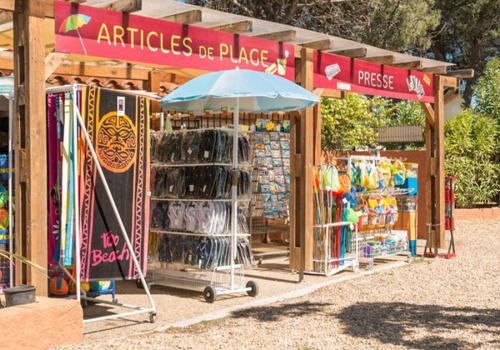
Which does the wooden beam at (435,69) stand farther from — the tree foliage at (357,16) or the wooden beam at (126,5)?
the tree foliage at (357,16)

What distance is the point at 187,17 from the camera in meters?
7.63

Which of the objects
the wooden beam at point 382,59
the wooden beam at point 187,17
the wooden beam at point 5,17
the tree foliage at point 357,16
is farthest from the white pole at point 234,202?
the tree foliage at point 357,16

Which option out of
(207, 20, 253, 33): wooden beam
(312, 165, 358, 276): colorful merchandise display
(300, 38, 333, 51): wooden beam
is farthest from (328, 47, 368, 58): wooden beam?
(207, 20, 253, 33): wooden beam

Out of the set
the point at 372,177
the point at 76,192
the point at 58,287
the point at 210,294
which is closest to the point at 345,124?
the point at 372,177

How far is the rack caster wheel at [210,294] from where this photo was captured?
24.5 ft

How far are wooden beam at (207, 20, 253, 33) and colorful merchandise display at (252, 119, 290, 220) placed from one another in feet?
8.90

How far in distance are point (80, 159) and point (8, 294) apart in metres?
1.31

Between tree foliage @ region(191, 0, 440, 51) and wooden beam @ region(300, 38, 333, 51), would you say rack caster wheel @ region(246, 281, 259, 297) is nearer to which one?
wooden beam @ region(300, 38, 333, 51)

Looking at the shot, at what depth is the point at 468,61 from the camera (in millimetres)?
29484

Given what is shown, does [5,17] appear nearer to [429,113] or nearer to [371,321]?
[371,321]

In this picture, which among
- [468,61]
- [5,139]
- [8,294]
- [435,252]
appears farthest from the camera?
[468,61]

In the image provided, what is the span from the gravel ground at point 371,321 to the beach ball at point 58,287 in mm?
1321

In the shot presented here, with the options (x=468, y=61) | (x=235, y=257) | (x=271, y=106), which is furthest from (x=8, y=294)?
(x=468, y=61)

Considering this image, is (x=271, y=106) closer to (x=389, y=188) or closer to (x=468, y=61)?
(x=389, y=188)
